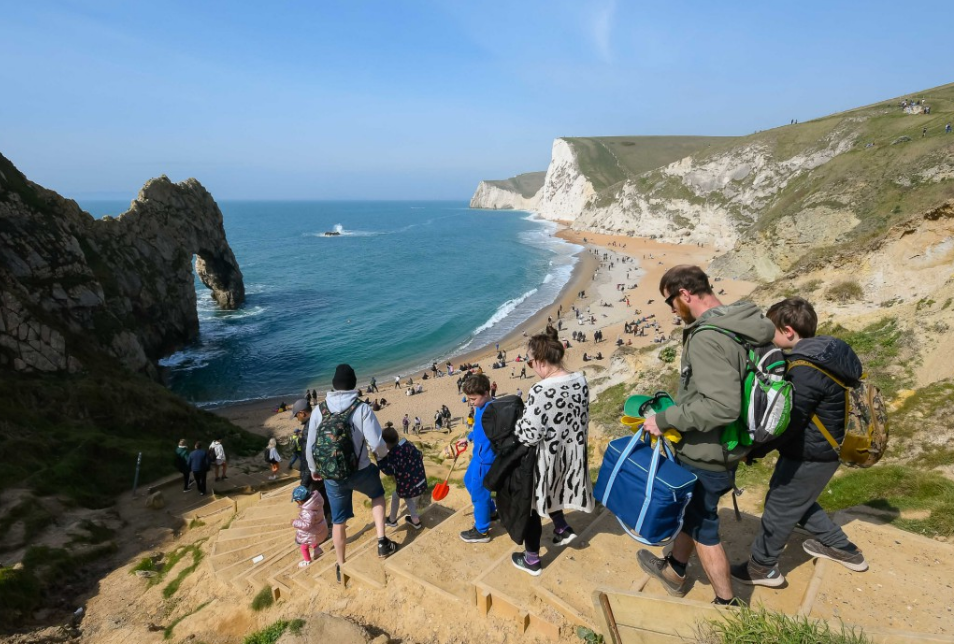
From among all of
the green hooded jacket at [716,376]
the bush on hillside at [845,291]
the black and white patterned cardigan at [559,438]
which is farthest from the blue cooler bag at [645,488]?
the bush on hillside at [845,291]

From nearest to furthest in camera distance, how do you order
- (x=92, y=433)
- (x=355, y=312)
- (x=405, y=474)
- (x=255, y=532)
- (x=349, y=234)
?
(x=405, y=474) → (x=255, y=532) → (x=92, y=433) → (x=355, y=312) → (x=349, y=234)

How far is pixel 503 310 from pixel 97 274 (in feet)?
112

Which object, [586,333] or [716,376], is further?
[586,333]

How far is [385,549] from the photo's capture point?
4.83 m

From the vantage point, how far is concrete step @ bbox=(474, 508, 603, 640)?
3.63m

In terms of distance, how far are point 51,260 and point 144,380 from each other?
9311 millimetres

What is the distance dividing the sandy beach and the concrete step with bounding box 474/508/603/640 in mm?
13233

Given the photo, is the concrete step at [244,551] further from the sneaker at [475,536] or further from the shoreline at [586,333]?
the shoreline at [586,333]

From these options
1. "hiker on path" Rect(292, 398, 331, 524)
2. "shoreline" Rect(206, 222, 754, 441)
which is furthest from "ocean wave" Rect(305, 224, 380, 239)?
"hiker on path" Rect(292, 398, 331, 524)

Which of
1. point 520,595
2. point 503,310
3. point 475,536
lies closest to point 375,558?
point 475,536

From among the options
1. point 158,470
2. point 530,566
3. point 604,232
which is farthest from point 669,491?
point 604,232

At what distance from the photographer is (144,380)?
64.0ft

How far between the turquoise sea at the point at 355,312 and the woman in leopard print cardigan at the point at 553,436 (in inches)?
1142

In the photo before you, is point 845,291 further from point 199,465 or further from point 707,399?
point 199,465
